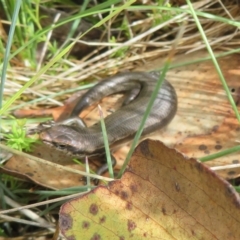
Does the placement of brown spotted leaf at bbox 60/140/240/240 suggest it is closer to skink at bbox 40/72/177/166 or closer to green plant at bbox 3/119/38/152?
green plant at bbox 3/119/38/152

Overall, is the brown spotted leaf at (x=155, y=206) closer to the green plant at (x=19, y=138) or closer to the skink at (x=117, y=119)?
the green plant at (x=19, y=138)

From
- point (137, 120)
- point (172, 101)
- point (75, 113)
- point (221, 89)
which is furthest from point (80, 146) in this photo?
point (221, 89)

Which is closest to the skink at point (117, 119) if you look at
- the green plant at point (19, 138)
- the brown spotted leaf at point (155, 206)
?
the green plant at point (19, 138)

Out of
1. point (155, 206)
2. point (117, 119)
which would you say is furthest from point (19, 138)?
point (155, 206)

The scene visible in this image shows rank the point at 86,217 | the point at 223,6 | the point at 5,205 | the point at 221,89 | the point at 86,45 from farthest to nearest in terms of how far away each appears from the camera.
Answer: the point at 86,45
the point at 223,6
the point at 221,89
the point at 5,205
the point at 86,217

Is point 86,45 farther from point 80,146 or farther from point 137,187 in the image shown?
point 137,187

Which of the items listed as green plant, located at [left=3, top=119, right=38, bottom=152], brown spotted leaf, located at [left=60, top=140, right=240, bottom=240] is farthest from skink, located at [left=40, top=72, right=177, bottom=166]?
brown spotted leaf, located at [left=60, top=140, right=240, bottom=240]
